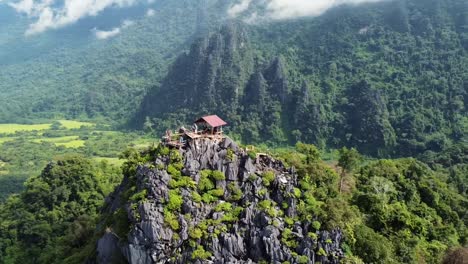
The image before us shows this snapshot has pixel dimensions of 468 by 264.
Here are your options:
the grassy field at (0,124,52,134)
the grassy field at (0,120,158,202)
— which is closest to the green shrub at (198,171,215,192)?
the grassy field at (0,120,158,202)

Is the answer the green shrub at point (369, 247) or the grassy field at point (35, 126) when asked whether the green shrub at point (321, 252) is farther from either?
the grassy field at point (35, 126)

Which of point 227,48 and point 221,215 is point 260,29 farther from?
point 221,215

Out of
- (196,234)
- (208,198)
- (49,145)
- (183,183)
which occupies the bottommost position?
(49,145)

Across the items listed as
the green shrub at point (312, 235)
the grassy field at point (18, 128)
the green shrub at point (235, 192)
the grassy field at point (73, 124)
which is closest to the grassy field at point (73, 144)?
the grassy field at point (73, 124)

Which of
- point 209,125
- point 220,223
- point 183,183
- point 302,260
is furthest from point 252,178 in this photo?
point 302,260

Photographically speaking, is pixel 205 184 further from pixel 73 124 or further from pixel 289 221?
pixel 73 124

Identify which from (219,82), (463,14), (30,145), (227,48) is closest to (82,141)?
(30,145)
